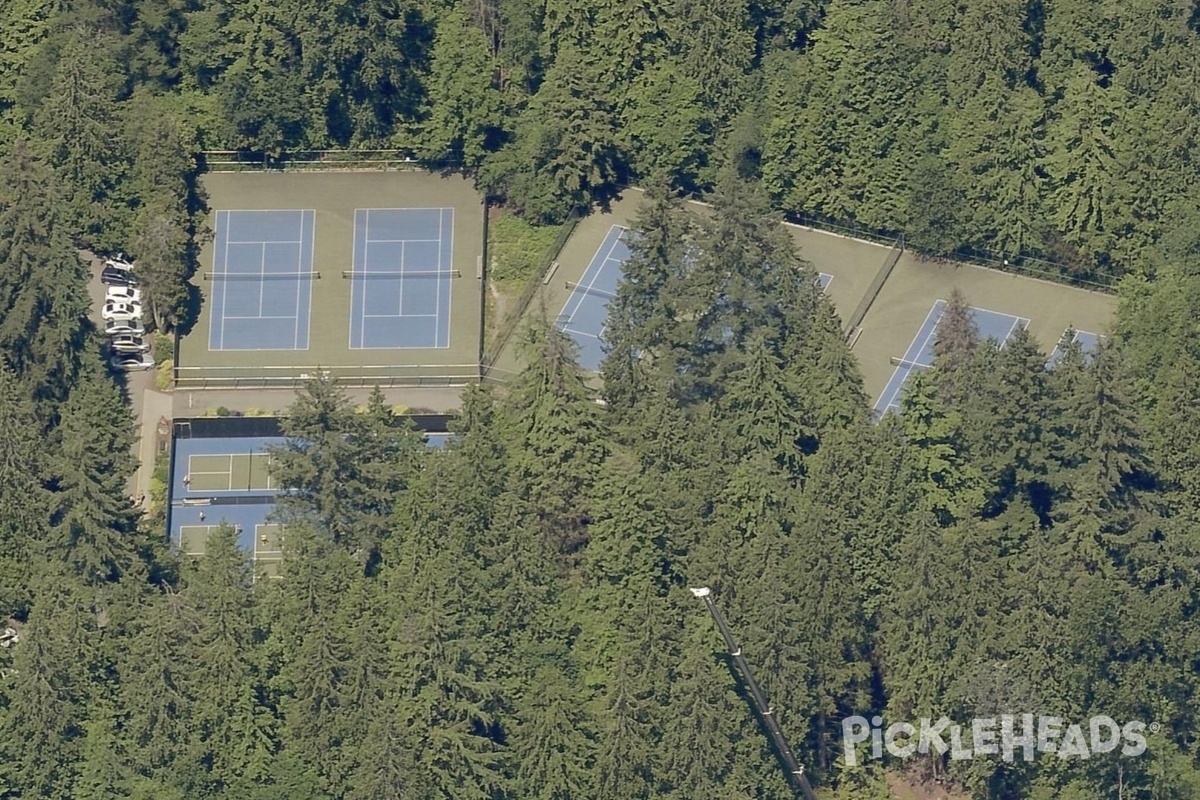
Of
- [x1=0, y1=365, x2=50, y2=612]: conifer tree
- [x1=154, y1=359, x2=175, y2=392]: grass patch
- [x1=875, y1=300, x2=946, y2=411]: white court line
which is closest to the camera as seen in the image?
[x1=0, y1=365, x2=50, y2=612]: conifer tree

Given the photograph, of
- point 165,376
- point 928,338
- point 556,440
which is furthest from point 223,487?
point 928,338

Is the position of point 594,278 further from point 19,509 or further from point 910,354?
point 19,509

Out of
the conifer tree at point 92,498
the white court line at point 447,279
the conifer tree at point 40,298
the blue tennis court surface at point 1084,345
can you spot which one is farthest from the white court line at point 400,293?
the blue tennis court surface at point 1084,345

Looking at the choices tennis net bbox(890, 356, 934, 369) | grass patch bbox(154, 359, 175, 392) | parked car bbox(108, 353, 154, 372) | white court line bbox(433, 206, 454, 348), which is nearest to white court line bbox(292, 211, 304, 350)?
grass patch bbox(154, 359, 175, 392)

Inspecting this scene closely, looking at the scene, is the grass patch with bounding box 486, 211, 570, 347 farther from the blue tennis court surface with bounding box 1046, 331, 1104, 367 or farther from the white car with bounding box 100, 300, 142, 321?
the blue tennis court surface with bounding box 1046, 331, 1104, 367

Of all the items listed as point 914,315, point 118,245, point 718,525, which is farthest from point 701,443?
point 118,245

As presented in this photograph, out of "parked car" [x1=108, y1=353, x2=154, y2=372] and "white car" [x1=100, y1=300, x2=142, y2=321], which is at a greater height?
"white car" [x1=100, y1=300, x2=142, y2=321]

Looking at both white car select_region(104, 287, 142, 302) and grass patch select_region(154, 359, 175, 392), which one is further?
white car select_region(104, 287, 142, 302)

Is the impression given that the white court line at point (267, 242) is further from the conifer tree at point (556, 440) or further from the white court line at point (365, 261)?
the conifer tree at point (556, 440)
